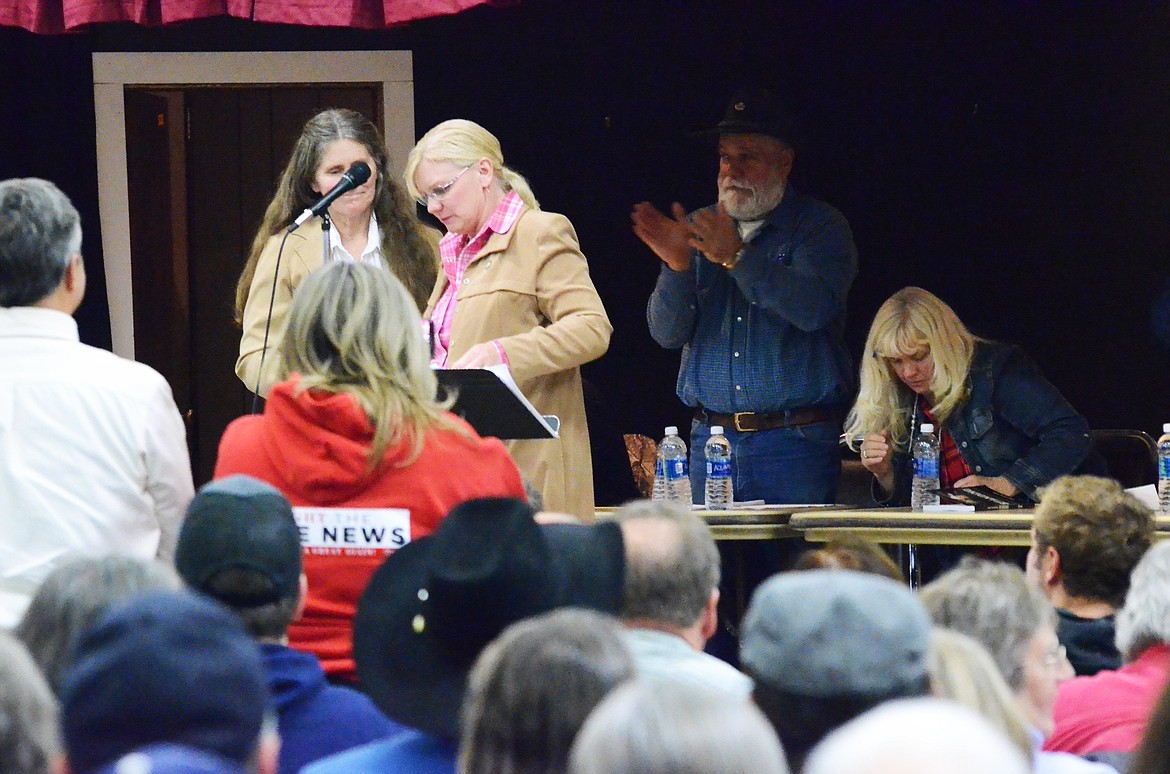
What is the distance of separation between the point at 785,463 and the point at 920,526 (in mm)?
610

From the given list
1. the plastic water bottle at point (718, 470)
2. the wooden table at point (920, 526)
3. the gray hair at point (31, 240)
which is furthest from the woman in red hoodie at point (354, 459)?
the plastic water bottle at point (718, 470)

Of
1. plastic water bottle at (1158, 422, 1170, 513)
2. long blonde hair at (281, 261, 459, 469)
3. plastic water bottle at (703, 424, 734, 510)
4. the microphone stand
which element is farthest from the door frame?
long blonde hair at (281, 261, 459, 469)

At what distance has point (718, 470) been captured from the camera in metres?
5.14

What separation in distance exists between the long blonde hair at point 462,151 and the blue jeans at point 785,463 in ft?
4.13

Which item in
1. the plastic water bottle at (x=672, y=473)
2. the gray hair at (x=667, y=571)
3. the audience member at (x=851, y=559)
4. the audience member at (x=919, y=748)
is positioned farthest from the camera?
the plastic water bottle at (x=672, y=473)

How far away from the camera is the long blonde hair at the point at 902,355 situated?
5.05m

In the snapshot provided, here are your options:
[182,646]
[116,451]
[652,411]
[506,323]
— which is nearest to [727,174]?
[506,323]

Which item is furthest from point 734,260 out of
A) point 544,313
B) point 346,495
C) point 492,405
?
point 346,495

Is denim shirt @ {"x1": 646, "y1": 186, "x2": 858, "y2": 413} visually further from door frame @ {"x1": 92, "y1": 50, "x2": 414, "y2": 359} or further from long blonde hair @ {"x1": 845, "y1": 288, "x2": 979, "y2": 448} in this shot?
door frame @ {"x1": 92, "y1": 50, "x2": 414, "y2": 359}

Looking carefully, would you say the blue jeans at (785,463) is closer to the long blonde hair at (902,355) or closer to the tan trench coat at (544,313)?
the long blonde hair at (902,355)

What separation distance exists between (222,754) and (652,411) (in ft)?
18.2

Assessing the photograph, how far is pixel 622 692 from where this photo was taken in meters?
1.41

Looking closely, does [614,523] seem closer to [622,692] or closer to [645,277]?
[622,692]

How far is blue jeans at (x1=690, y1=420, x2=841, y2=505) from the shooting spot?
17.0 feet
